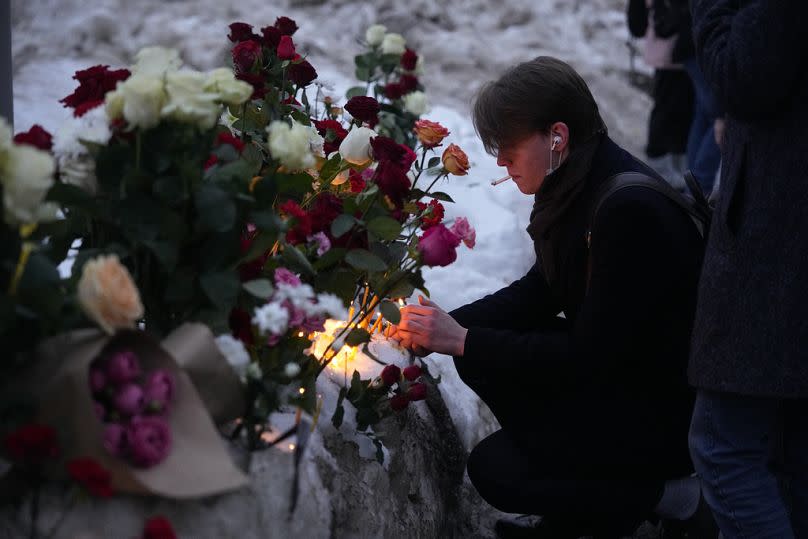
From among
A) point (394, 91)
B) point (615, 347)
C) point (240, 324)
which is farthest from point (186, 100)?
point (394, 91)

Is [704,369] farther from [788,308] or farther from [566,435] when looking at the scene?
[566,435]

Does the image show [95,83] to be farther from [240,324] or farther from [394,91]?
[394,91]

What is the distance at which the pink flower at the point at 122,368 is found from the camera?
1238 mm

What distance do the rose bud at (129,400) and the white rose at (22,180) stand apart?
0.25 metres

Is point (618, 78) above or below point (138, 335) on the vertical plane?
below

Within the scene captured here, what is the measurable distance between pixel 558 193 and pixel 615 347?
339 mm

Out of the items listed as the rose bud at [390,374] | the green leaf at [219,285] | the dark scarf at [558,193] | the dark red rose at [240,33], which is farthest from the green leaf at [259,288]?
the dark red rose at [240,33]

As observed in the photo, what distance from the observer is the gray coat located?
151 cm

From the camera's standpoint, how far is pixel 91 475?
116 centimetres

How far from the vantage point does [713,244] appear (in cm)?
170

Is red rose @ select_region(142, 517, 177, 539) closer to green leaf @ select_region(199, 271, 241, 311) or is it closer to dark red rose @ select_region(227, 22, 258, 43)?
green leaf @ select_region(199, 271, 241, 311)

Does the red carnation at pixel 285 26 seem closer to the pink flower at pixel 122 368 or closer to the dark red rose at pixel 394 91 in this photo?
the dark red rose at pixel 394 91

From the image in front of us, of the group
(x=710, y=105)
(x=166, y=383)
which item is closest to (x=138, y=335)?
(x=166, y=383)

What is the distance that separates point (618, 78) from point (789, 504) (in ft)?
16.5
